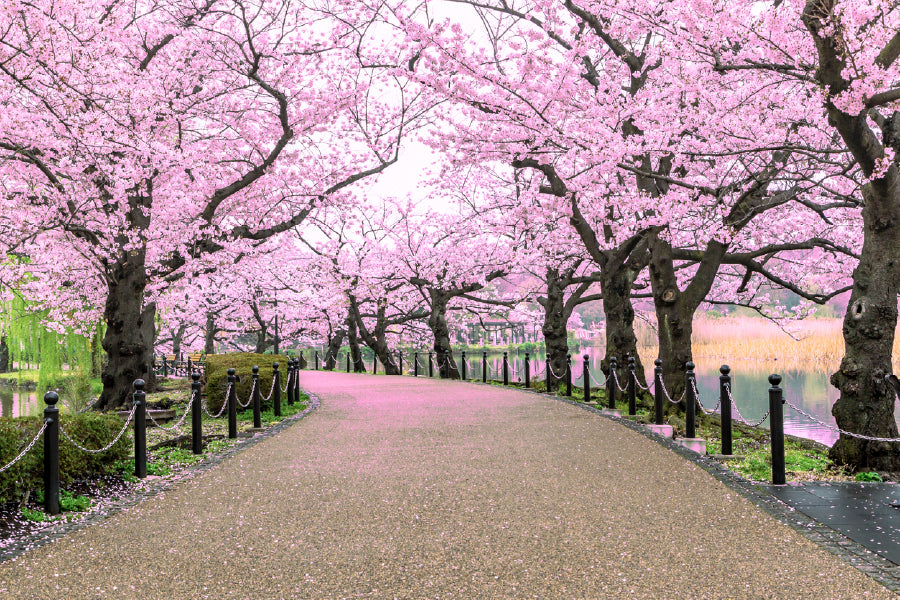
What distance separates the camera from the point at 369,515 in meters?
6.02

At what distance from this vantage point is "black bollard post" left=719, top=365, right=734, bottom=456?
8086mm

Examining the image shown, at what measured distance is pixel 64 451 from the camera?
273 inches

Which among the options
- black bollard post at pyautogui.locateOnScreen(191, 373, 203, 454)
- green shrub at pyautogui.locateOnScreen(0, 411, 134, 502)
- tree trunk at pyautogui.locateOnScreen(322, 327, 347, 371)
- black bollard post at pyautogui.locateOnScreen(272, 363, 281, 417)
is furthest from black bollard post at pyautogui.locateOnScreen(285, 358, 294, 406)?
tree trunk at pyautogui.locateOnScreen(322, 327, 347, 371)

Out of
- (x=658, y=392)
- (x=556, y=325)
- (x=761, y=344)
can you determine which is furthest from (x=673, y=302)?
(x=761, y=344)

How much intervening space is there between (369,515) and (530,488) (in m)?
1.77

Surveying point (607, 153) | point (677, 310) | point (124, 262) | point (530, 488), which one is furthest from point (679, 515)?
point (124, 262)

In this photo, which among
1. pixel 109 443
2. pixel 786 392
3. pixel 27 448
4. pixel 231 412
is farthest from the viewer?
pixel 786 392

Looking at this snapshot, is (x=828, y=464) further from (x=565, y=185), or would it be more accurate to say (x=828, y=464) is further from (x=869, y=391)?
(x=565, y=185)

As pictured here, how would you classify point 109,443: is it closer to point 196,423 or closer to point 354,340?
point 196,423

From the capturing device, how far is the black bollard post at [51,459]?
20.7 feet

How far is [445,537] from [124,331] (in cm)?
1263

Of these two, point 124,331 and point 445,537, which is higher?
point 124,331

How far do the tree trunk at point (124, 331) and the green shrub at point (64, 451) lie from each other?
817cm

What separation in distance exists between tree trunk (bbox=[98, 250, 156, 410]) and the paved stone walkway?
315 inches
